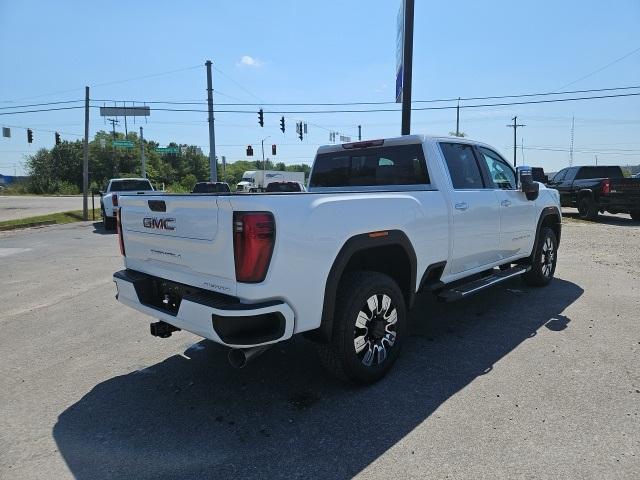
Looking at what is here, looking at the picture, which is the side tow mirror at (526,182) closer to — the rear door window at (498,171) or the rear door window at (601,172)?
the rear door window at (498,171)

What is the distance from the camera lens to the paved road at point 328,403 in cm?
262

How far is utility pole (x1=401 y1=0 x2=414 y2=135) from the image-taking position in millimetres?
11281

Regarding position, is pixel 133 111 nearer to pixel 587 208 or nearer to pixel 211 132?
pixel 211 132

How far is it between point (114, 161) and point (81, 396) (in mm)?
81211

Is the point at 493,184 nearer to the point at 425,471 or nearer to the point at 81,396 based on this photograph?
the point at 425,471

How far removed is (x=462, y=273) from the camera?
4.61 metres

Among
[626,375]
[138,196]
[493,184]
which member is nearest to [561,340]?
[626,375]

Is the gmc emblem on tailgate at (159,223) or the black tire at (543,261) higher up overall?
the gmc emblem on tailgate at (159,223)

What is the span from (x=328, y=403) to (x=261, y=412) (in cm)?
47

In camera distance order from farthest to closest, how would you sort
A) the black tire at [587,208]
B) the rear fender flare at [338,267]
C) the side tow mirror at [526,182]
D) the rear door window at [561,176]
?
the rear door window at [561,176] < the black tire at [587,208] < the side tow mirror at [526,182] < the rear fender flare at [338,267]

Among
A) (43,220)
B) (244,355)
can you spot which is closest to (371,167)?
(244,355)

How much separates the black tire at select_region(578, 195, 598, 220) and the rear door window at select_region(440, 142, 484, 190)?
521 inches

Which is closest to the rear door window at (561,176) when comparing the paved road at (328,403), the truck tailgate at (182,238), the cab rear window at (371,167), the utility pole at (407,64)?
the utility pole at (407,64)

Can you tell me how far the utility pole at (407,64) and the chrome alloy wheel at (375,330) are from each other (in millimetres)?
8434
